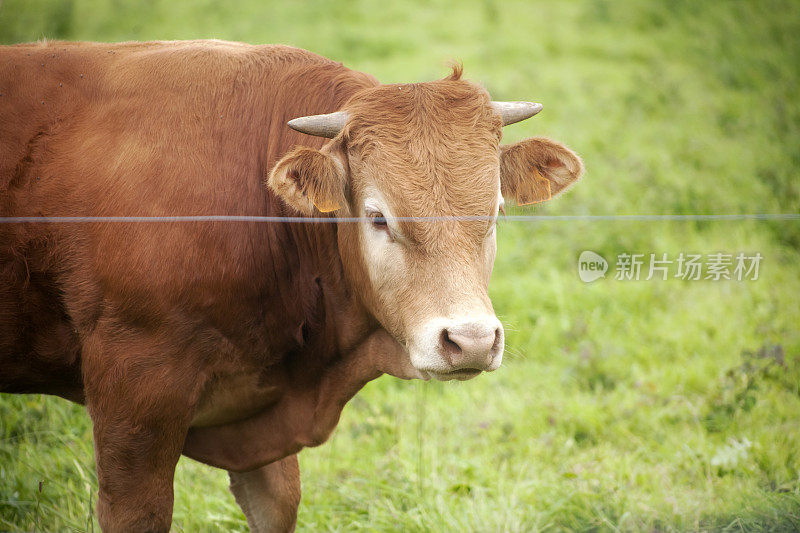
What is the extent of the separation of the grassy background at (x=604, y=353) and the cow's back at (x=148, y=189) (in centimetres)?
106

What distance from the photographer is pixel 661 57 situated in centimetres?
950

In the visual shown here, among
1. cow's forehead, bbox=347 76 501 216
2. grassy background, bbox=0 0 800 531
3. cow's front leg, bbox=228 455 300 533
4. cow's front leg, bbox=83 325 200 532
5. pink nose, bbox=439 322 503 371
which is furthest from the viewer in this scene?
grassy background, bbox=0 0 800 531

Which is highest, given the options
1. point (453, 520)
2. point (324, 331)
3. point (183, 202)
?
point (183, 202)

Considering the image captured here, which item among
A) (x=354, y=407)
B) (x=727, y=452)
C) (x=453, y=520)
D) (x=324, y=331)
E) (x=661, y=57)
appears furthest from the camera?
(x=661, y=57)

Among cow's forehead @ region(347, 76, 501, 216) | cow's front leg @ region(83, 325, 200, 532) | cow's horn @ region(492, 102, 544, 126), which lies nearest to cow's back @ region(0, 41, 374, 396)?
cow's front leg @ region(83, 325, 200, 532)

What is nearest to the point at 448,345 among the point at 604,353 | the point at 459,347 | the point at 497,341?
the point at 459,347

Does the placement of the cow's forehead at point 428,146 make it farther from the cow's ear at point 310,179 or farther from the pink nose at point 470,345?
the pink nose at point 470,345

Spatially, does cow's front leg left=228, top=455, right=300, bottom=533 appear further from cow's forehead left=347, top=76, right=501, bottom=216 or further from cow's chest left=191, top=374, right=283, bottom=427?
cow's forehead left=347, top=76, right=501, bottom=216

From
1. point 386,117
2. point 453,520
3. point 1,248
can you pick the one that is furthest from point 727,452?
point 1,248

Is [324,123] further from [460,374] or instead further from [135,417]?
[135,417]

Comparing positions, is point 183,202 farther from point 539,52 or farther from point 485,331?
point 539,52

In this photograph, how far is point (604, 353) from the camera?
5.35 meters

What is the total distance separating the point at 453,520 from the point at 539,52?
7.45 m

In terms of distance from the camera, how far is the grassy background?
3.96 m
